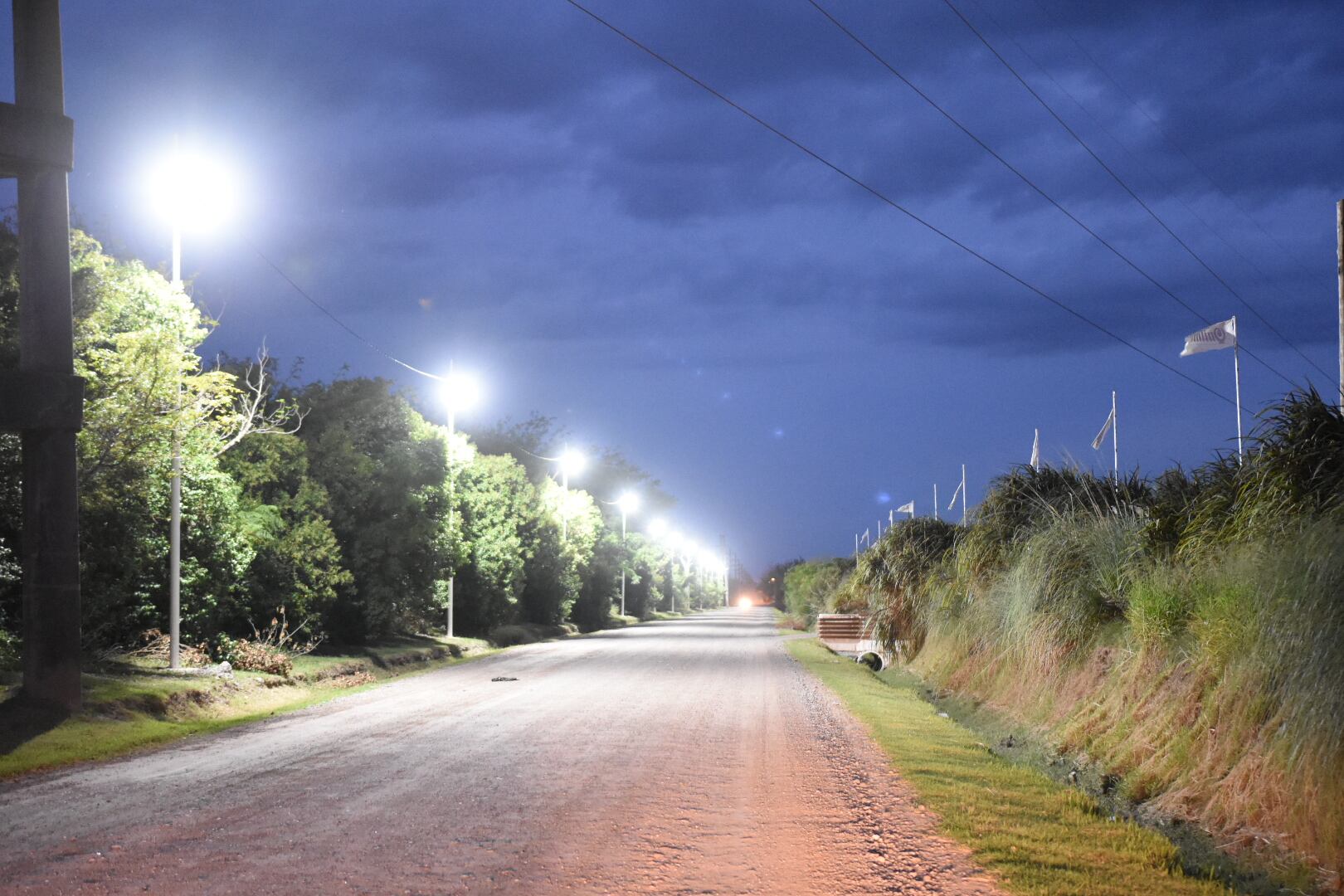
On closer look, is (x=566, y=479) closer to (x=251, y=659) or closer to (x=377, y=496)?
(x=377, y=496)

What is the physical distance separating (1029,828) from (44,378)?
11.8 meters

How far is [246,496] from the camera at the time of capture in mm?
22766

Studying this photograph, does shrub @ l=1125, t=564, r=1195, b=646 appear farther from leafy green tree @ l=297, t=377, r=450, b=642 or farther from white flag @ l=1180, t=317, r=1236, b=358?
leafy green tree @ l=297, t=377, r=450, b=642

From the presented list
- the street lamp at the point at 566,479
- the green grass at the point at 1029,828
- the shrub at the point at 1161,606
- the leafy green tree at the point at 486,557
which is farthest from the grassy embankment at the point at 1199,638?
the street lamp at the point at 566,479

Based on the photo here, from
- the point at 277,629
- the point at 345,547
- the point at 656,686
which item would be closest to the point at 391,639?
the point at 345,547

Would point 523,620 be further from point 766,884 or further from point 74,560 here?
point 766,884

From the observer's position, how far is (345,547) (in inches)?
1066

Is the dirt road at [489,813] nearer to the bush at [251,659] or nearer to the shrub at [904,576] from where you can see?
the bush at [251,659]

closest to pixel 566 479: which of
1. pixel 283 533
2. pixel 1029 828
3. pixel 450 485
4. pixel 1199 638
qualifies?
pixel 450 485

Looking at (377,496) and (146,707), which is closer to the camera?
(146,707)

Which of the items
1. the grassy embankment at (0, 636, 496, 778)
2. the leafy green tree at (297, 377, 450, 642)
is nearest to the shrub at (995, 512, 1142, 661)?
the grassy embankment at (0, 636, 496, 778)

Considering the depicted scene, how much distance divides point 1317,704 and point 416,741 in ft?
28.8

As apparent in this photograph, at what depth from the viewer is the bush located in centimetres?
1903

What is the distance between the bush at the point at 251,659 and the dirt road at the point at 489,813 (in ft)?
15.2
